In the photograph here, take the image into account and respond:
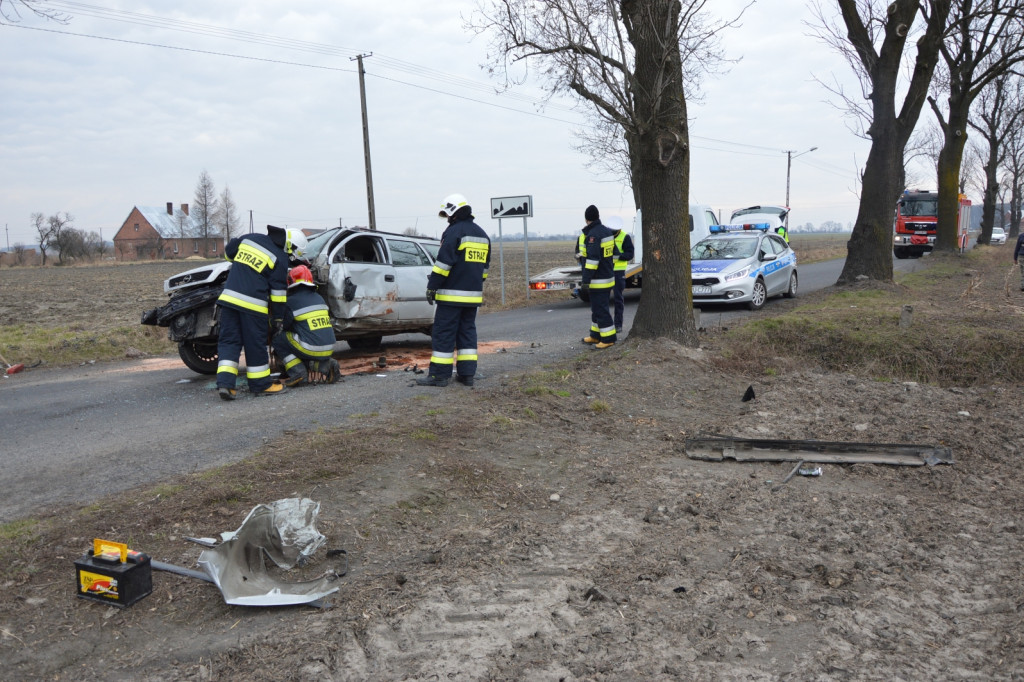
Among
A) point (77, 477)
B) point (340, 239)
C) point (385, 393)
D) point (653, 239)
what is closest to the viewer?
point (77, 477)

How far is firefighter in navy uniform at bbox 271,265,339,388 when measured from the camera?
8.48 meters

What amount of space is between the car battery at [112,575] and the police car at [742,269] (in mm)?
11661

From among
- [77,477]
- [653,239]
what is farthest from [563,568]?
[653,239]

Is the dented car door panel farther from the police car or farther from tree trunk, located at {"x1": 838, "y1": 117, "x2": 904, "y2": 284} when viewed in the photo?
tree trunk, located at {"x1": 838, "y1": 117, "x2": 904, "y2": 284}

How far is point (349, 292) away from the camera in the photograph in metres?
9.75

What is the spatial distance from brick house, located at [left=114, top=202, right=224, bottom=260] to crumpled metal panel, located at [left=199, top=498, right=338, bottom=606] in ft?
282

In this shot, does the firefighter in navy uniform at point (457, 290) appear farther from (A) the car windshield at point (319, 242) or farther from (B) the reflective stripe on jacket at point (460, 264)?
(A) the car windshield at point (319, 242)

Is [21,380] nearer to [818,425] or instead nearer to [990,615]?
[818,425]

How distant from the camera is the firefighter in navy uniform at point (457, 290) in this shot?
26.0 ft

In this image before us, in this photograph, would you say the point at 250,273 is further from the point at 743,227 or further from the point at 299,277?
the point at 743,227

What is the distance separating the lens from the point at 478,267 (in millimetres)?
8039

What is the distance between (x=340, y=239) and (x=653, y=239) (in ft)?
13.3

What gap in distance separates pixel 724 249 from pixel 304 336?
10.3m

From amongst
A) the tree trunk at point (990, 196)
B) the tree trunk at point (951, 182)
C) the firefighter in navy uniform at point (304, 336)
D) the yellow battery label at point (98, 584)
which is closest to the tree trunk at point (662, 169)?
the firefighter in navy uniform at point (304, 336)
